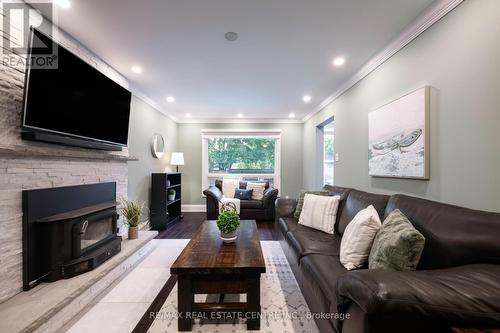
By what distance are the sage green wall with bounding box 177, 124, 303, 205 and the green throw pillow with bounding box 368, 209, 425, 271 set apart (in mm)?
4669

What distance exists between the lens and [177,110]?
5121mm

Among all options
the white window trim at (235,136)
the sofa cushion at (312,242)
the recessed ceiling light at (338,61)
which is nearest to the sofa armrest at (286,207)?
the sofa cushion at (312,242)

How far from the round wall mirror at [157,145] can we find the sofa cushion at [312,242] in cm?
328

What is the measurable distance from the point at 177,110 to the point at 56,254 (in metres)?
3.86

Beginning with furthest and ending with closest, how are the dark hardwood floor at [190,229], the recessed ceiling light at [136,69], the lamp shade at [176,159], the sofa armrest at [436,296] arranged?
the lamp shade at [176,159] → the dark hardwood floor at [190,229] → the recessed ceiling light at [136,69] → the sofa armrest at [436,296]

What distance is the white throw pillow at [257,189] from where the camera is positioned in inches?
203

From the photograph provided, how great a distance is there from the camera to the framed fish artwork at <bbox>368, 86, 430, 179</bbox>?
1898 millimetres

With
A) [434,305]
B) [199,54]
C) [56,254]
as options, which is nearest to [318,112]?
[199,54]

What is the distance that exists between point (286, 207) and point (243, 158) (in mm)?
3132

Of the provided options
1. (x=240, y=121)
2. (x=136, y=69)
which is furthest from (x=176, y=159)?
(x=136, y=69)

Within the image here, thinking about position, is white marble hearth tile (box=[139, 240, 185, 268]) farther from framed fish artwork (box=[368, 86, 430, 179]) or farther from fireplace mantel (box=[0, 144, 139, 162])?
framed fish artwork (box=[368, 86, 430, 179])

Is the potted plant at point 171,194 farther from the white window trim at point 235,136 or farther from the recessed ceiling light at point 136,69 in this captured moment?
the recessed ceiling light at point 136,69

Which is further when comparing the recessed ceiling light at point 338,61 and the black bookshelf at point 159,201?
the black bookshelf at point 159,201

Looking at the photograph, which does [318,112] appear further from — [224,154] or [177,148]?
[177,148]
